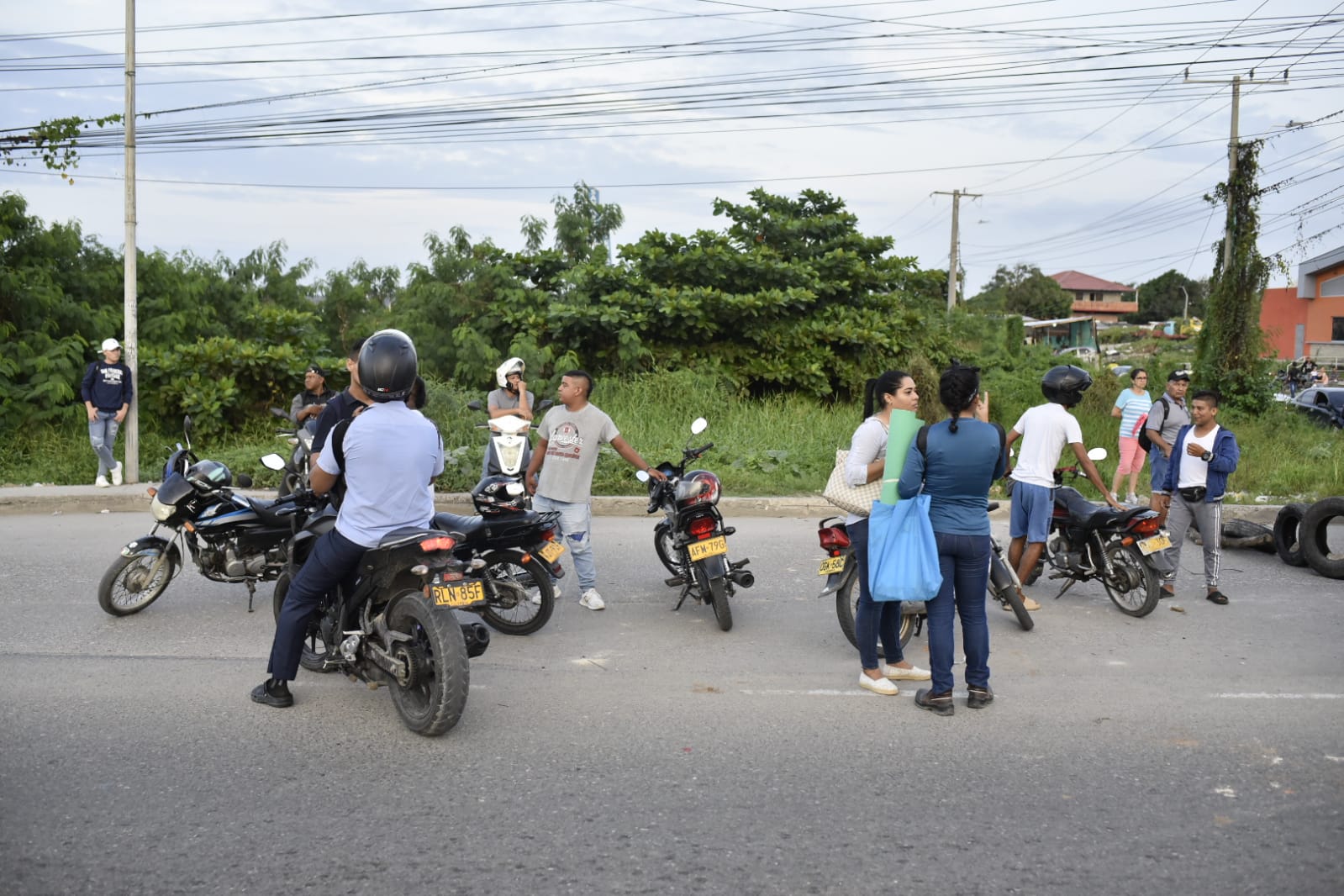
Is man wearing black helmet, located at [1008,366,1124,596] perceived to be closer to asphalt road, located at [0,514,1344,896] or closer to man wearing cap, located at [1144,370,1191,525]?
asphalt road, located at [0,514,1344,896]

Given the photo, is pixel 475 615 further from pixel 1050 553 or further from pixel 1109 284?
pixel 1109 284

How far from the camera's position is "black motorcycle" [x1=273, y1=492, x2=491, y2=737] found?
4848 mm

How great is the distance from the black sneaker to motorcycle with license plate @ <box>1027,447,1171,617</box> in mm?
2718

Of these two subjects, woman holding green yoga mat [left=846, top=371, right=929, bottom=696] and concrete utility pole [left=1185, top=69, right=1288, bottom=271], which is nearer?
woman holding green yoga mat [left=846, top=371, right=929, bottom=696]

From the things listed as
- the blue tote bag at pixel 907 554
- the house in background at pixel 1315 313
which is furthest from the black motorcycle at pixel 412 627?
the house in background at pixel 1315 313

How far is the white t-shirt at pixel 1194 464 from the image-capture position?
26.2 feet

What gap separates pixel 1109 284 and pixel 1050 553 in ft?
352

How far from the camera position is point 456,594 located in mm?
4965

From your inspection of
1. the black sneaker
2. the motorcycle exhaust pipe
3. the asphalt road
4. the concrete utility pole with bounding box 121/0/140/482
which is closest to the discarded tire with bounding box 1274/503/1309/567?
the asphalt road

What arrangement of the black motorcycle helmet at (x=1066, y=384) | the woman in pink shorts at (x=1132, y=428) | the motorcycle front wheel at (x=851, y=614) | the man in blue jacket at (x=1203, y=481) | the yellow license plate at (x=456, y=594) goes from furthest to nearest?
the woman in pink shorts at (x=1132, y=428) < the man in blue jacket at (x=1203, y=481) < the black motorcycle helmet at (x=1066, y=384) < the motorcycle front wheel at (x=851, y=614) < the yellow license plate at (x=456, y=594)

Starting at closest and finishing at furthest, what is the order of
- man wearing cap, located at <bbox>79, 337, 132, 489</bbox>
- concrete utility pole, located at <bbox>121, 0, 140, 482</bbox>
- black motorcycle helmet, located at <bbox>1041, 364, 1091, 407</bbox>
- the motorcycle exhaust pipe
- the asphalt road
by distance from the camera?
the asphalt road, the motorcycle exhaust pipe, black motorcycle helmet, located at <bbox>1041, 364, 1091, 407</bbox>, man wearing cap, located at <bbox>79, 337, 132, 489</bbox>, concrete utility pole, located at <bbox>121, 0, 140, 482</bbox>

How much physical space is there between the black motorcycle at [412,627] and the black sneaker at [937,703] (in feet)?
7.18

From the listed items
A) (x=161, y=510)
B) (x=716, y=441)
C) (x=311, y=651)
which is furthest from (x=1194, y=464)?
(x=716, y=441)

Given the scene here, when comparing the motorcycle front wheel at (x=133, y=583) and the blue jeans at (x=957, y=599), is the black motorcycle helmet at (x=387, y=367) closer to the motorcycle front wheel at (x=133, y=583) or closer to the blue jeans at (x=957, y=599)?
the blue jeans at (x=957, y=599)
